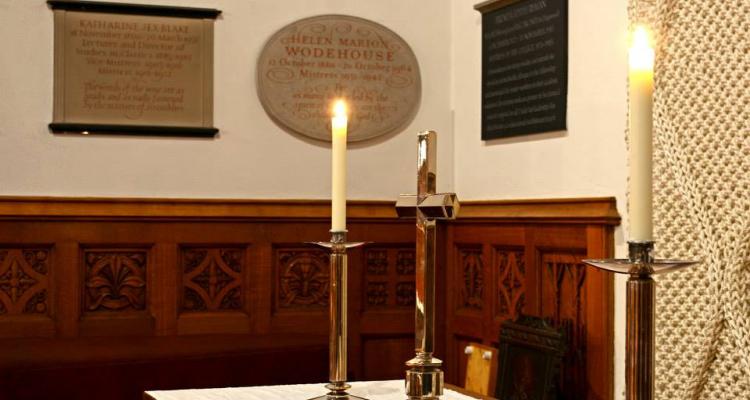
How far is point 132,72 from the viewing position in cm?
461

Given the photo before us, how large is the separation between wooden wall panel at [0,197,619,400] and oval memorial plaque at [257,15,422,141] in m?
0.39

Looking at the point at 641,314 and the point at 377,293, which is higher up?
the point at 641,314

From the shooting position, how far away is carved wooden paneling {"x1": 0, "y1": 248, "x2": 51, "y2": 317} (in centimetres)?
442

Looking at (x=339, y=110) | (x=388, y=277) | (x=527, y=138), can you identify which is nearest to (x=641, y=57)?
(x=339, y=110)

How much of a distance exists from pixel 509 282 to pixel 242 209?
1212 mm

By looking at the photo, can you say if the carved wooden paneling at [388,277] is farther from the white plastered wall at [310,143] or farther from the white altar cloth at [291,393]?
the white altar cloth at [291,393]

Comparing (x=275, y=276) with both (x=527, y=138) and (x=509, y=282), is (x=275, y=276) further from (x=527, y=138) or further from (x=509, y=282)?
(x=527, y=138)

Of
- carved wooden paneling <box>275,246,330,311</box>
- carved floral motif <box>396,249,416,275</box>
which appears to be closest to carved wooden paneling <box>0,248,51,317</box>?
carved wooden paneling <box>275,246,330,311</box>

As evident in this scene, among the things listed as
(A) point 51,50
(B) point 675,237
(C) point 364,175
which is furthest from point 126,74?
(B) point 675,237

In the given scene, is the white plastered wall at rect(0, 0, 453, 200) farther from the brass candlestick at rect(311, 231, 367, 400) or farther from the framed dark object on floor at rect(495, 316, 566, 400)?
the brass candlestick at rect(311, 231, 367, 400)

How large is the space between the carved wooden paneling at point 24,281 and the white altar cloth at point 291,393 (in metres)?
2.47

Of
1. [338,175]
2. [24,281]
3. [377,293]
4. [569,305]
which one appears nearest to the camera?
[338,175]

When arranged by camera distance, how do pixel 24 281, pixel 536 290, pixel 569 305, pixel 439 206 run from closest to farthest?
pixel 439 206, pixel 569 305, pixel 536 290, pixel 24 281

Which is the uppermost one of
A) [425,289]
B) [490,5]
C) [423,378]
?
[490,5]
